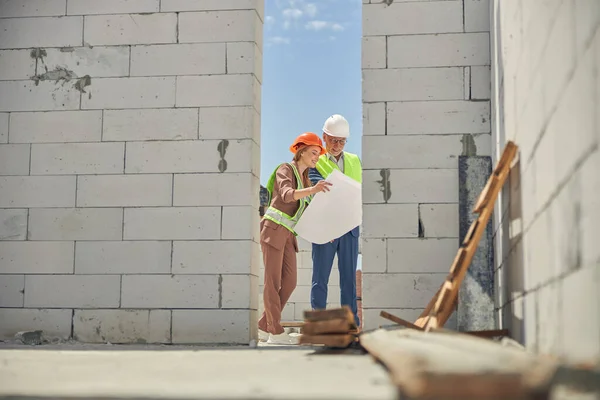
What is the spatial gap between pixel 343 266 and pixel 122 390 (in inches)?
166

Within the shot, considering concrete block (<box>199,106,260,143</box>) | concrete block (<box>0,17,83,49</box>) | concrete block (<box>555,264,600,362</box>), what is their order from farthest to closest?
concrete block (<box>0,17,83,49</box>) → concrete block (<box>199,106,260,143</box>) → concrete block (<box>555,264,600,362</box>)

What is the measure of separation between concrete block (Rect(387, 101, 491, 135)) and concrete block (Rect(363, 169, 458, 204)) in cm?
31

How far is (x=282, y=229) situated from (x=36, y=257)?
197 centimetres

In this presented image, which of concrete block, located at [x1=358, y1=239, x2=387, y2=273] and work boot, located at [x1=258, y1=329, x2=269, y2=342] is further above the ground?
concrete block, located at [x1=358, y1=239, x2=387, y2=273]

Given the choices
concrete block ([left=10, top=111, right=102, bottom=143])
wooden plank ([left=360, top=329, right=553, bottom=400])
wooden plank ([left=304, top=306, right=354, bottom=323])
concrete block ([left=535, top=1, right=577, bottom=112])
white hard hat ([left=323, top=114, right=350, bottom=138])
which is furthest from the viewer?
white hard hat ([left=323, top=114, right=350, bottom=138])

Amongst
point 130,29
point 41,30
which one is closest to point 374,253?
point 130,29

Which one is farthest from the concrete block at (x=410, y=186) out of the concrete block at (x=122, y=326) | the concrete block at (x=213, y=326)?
the concrete block at (x=122, y=326)

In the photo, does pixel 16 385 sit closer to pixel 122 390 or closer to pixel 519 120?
pixel 122 390

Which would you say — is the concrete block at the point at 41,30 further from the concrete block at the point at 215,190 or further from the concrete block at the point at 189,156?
the concrete block at the point at 215,190

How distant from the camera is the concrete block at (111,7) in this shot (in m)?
6.41

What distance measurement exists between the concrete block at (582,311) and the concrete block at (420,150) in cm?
324

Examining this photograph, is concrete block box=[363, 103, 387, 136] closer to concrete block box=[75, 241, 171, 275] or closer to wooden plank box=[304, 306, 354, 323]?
concrete block box=[75, 241, 171, 275]

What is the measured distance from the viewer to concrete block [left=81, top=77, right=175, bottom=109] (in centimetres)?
630

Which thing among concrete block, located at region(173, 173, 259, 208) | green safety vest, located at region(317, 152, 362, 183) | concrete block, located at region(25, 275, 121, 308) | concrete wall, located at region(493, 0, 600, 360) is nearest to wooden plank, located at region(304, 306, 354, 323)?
concrete wall, located at region(493, 0, 600, 360)
